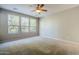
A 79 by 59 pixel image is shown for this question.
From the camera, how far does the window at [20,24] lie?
96.7 inches

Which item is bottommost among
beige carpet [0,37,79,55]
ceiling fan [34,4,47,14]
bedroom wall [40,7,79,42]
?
beige carpet [0,37,79,55]

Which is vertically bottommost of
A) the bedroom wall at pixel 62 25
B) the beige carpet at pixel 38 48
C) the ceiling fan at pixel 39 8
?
the beige carpet at pixel 38 48

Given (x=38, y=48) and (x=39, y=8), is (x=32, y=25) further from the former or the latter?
(x=38, y=48)

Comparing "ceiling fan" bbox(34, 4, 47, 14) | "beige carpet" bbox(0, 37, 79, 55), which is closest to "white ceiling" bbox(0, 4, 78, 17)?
"ceiling fan" bbox(34, 4, 47, 14)

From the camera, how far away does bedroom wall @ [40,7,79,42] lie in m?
2.39

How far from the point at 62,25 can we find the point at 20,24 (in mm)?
916

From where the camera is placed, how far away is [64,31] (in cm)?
249

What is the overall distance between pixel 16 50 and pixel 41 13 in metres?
0.95

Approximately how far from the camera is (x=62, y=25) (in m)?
2.50

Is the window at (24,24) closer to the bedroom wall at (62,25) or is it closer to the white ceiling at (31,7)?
the white ceiling at (31,7)

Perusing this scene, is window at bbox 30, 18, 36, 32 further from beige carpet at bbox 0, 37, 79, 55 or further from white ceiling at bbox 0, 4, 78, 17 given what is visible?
beige carpet at bbox 0, 37, 79, 55

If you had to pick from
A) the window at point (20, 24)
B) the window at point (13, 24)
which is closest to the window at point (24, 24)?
the window at point (20, 24)

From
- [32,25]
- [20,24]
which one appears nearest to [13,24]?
[20,24]
